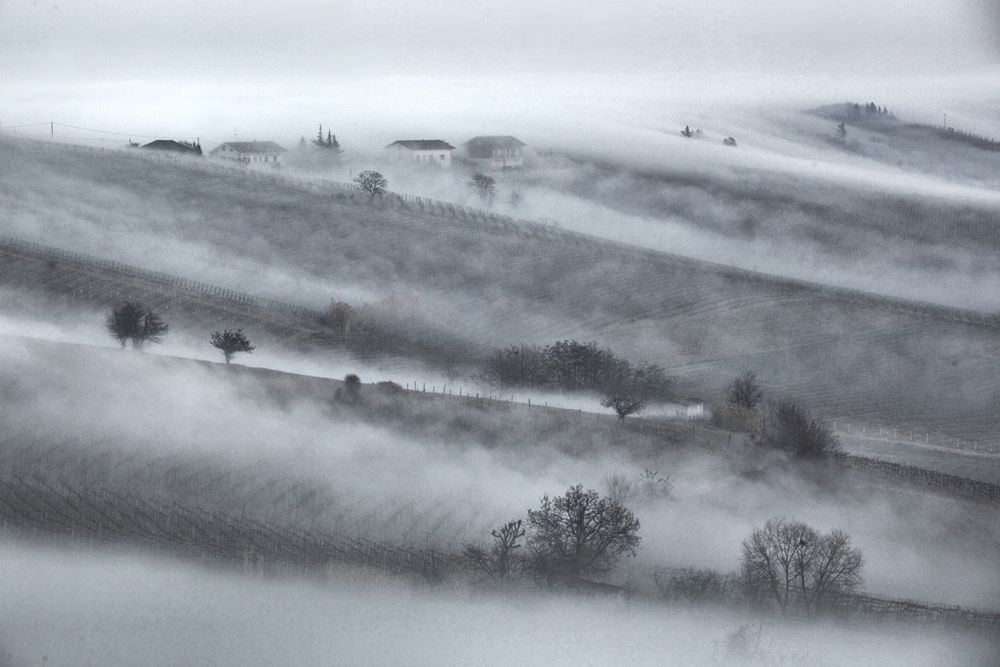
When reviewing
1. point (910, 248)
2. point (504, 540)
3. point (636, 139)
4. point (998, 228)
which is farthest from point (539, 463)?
point (998, 228)

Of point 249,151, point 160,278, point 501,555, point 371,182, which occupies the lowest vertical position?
point 501,555

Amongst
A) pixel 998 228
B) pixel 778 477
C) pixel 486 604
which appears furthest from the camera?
pixel 998 228

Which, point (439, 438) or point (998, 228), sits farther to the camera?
point (998, 228)

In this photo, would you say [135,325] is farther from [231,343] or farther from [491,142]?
[491,142]

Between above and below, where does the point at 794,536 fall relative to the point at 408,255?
below

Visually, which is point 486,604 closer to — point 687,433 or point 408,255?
point 687,433

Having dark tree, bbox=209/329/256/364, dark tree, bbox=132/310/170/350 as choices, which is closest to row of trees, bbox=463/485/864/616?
dark tree, bbox=209/329/256/364

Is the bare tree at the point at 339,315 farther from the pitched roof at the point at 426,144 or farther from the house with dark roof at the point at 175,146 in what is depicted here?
the house with dark roof at the point at 175,146

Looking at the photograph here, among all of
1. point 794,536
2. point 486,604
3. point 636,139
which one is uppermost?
point 636,139

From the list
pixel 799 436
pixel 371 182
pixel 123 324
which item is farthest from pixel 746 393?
pixel 123 324
